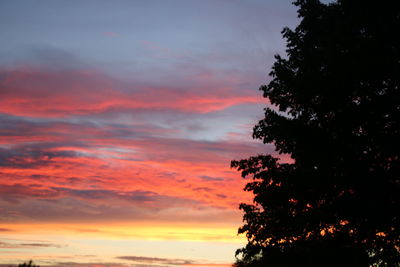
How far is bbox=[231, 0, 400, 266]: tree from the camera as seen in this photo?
46.9 feet

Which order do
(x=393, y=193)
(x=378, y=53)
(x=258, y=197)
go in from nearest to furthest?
(x=393, y=193) → (x=378, y=53) → (x=258, y=197)

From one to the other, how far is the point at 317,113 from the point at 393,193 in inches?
183

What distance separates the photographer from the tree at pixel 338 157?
14.3 meters

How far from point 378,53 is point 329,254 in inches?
306

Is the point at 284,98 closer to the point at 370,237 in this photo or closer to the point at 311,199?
the point at 311,199

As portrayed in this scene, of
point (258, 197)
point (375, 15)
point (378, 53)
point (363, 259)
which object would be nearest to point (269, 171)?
point (258, 197)

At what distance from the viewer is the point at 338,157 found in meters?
15.1

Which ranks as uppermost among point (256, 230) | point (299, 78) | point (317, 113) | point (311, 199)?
point (299, 78)

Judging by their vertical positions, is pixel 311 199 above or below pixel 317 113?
below

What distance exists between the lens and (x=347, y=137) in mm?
15211

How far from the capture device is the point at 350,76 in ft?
50.7

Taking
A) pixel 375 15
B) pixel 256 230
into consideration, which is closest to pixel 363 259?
pixel 256 230

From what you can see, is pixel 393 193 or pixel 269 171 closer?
pixel 393 193

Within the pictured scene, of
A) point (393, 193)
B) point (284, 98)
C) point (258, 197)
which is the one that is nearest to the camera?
point (393, 193)
